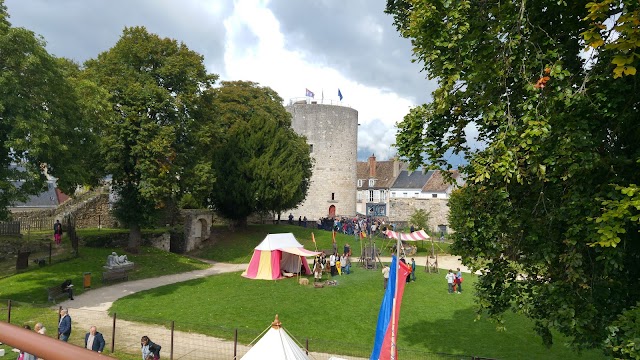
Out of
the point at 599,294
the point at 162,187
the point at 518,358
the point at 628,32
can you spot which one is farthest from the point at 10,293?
the point at 628,32

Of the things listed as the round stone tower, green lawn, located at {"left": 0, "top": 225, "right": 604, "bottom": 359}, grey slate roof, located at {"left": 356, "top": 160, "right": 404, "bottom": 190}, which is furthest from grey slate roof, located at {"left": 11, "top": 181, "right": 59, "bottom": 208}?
grey slate roof, located at {"left": 356, "top": 160, "right": 404, "bottom": 190}

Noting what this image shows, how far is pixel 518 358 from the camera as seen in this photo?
1338 cm

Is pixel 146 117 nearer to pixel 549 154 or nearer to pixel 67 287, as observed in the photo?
pixel 67 287

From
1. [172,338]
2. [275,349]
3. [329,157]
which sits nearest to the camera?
[275,349]

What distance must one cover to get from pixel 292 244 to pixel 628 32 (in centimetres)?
2028

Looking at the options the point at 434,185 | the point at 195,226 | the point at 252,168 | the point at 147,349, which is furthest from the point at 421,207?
the point at 147,349

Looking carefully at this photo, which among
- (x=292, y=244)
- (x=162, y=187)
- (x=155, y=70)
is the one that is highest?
(x=155, y=70)

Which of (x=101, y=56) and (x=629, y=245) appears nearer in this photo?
(x=629, y=245)

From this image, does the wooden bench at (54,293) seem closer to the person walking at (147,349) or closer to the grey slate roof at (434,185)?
the person walking at (147,349)

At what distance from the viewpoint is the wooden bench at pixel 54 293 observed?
1747cm

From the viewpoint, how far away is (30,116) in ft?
52.4

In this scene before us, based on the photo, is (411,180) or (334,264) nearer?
(334,264)

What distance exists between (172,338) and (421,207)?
147 feet

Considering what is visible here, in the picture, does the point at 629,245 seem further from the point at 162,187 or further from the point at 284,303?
the point at 162,187
